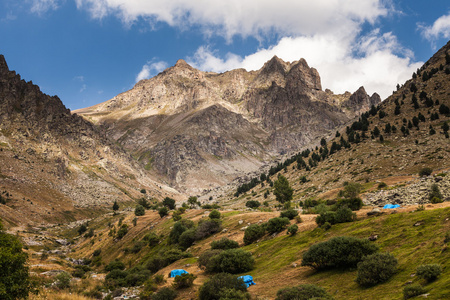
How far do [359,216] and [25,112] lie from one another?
20488 cm

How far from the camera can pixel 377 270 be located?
14.1 metres

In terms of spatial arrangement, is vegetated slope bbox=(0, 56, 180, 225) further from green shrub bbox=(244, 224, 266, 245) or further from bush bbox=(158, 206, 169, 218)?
green shrub bbox=(244, 224, 266, 245)

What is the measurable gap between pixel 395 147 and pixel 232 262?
74018 millimetres

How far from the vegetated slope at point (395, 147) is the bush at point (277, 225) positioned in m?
16.6

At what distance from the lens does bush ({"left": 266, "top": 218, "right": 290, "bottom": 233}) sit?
31.7m

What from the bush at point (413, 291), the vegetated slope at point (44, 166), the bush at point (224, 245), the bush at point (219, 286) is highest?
the vegetated slope at point (44, 166)

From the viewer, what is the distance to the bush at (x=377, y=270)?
14.0m

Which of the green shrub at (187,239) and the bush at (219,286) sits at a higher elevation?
the bush at (219,286)

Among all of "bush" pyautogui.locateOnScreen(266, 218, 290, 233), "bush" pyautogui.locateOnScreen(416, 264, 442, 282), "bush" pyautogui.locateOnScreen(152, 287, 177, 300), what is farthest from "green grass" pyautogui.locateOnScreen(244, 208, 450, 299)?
"bush" pyautogui.locateOnScreen(152, 287, 177, 300)

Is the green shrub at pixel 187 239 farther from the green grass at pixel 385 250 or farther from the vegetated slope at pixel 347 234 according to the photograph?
the green grass at pixel 385 250

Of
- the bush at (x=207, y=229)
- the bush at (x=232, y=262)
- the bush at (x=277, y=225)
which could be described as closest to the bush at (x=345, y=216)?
the bush at (x=277, y=225)

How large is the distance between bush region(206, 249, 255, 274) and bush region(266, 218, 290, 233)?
23.0 feet

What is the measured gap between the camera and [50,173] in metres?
144

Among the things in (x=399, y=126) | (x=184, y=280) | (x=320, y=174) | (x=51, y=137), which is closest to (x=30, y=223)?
(x=51, y=137)
